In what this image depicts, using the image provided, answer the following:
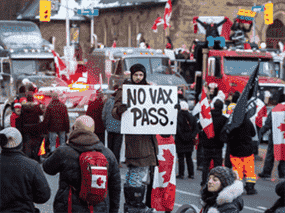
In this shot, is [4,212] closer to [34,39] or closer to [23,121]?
[23,121]

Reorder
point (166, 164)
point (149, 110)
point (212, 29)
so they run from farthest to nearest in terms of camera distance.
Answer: point (212, 29)
point (166, 164)
point (149, 110)

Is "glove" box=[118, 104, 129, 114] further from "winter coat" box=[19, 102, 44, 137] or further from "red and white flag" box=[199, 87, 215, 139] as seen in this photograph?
"winter coat" box=[19, 102, 44, 137]

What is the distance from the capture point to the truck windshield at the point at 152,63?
61.5 ft

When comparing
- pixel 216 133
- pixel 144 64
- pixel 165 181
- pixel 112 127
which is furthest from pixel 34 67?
pixel 165 181

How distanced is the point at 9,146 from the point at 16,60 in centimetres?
1654

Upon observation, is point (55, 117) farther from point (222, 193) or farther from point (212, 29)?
point (212, 29)

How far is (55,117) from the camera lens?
39.3 ft

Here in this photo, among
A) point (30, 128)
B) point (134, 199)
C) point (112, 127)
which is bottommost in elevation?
point (30, 128)

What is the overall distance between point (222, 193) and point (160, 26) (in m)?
34.2

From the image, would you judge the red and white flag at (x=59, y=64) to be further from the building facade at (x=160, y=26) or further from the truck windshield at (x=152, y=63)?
the building facade at (x=160, y=26)

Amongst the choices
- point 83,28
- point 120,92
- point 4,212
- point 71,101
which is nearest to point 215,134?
point 120,92

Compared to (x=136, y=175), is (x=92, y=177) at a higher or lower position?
higher

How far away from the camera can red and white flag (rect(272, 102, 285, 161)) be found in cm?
1077

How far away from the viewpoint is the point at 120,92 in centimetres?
703
